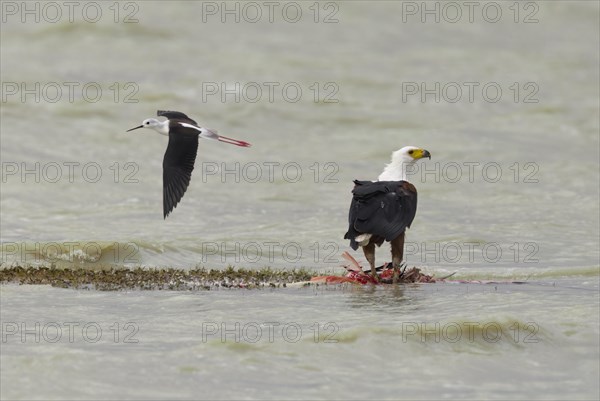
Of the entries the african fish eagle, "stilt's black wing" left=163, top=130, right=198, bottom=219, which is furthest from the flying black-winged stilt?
the african fish eagle

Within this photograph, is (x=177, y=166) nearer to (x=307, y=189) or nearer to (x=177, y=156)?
(x=177, y=156)

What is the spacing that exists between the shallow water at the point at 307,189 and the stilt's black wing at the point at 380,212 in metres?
0.74

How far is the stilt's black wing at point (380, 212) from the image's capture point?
15398 mm

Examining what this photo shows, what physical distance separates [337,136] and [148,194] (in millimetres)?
8397

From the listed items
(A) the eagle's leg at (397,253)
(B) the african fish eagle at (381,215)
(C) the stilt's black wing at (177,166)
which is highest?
(C) the stilt's black wing at (177,166)

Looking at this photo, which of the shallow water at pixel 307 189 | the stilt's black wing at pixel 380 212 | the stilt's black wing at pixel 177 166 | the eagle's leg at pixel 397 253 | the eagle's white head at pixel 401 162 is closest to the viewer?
the shallow water at pixel 307 189

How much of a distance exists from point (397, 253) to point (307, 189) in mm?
12169

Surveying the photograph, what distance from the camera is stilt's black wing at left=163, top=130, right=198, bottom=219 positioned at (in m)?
15.9

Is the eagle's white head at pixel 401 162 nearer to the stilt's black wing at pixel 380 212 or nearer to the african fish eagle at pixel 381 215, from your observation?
the african fish eagle at pixel 381 215

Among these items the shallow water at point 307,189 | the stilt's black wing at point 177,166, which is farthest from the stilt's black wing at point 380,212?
the stilt's black wing at point 177,166

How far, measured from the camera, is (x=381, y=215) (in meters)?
15.4

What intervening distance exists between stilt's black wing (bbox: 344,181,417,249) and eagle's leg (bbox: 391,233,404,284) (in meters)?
0.18

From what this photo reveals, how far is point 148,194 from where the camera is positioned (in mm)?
26750

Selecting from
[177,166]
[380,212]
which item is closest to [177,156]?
[177,166]
